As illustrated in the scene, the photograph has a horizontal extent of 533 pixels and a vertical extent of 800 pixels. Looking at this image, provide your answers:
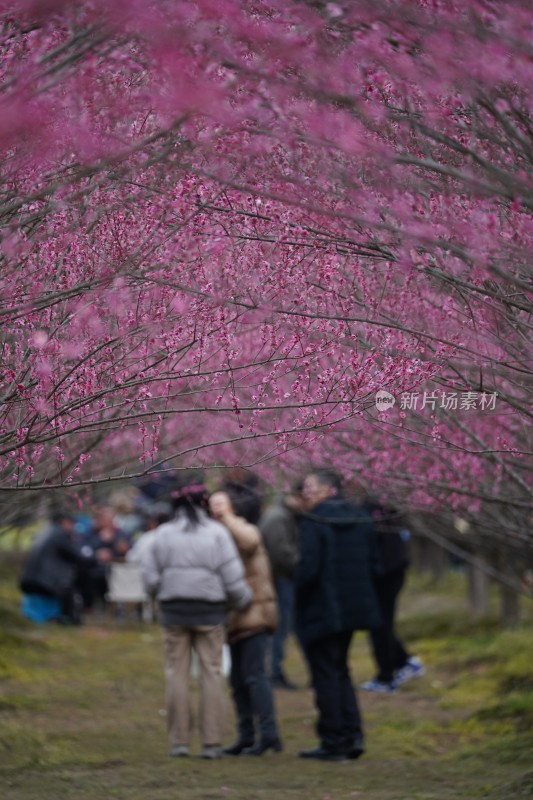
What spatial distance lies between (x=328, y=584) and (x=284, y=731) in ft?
7.55

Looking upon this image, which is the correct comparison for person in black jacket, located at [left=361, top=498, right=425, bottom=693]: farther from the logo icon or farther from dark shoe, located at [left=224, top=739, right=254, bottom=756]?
the logo icon

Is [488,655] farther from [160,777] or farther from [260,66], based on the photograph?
[260,66]

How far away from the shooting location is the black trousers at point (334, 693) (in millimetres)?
10953

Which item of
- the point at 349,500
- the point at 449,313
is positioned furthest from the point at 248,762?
the point at 449,313

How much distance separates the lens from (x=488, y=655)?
54.4 feet

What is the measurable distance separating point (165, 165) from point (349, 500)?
194 inches

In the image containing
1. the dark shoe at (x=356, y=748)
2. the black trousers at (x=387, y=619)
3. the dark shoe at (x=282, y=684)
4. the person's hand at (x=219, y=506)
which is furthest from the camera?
the dark shoe at (x=282, y=684)

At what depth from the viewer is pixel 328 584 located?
10969 millimetres

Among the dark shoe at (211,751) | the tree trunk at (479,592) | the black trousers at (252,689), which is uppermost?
the black trousers at (252,689)

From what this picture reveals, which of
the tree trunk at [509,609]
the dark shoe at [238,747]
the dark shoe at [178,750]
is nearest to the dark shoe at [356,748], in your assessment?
the dark shoe at [238,747]

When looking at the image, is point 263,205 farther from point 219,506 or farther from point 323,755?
point 323,755

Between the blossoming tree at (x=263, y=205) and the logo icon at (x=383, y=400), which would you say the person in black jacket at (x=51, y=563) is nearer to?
the blossoming tree at (x=263, y=205)

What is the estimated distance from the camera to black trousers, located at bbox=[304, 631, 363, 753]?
10953mm

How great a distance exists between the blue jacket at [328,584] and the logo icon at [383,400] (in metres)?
3.40
